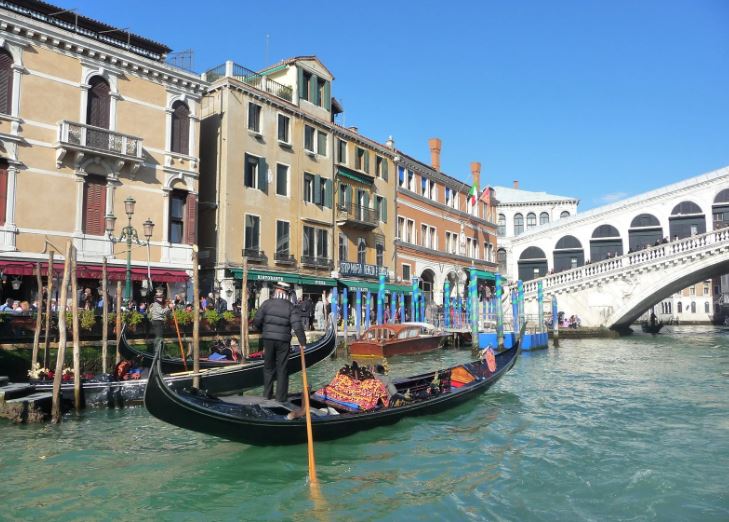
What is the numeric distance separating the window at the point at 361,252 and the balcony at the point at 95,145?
8661mm

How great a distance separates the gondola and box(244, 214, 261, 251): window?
9.97 meters

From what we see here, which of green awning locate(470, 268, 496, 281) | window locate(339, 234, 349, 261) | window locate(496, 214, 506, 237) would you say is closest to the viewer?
window locate(339, 234, 349, 261)

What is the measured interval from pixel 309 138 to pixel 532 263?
61.0 feet

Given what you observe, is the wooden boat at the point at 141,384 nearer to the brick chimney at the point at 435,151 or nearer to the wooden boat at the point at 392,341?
the wooden boat at the point at 392,341

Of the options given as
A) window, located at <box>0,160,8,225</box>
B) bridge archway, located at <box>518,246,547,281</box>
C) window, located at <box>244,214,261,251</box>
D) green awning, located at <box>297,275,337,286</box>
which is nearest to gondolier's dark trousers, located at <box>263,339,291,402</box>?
window, located at <box>0,160,8,225</box>

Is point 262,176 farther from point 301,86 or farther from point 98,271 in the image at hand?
point 98,271

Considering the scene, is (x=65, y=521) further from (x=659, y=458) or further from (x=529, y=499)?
(x=659, y=458)

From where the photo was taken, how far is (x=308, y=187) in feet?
60.6

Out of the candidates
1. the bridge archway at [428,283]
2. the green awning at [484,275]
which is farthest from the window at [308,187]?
the green awning at [484,275]

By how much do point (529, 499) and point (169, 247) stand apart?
11407 mm

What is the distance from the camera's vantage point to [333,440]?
19.9ft

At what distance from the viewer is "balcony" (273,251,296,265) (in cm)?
1698

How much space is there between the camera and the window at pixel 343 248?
64.5 feet

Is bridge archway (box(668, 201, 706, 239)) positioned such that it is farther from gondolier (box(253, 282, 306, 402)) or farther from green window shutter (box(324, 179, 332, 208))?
gondolier (box(253, 282, 306, 402))
